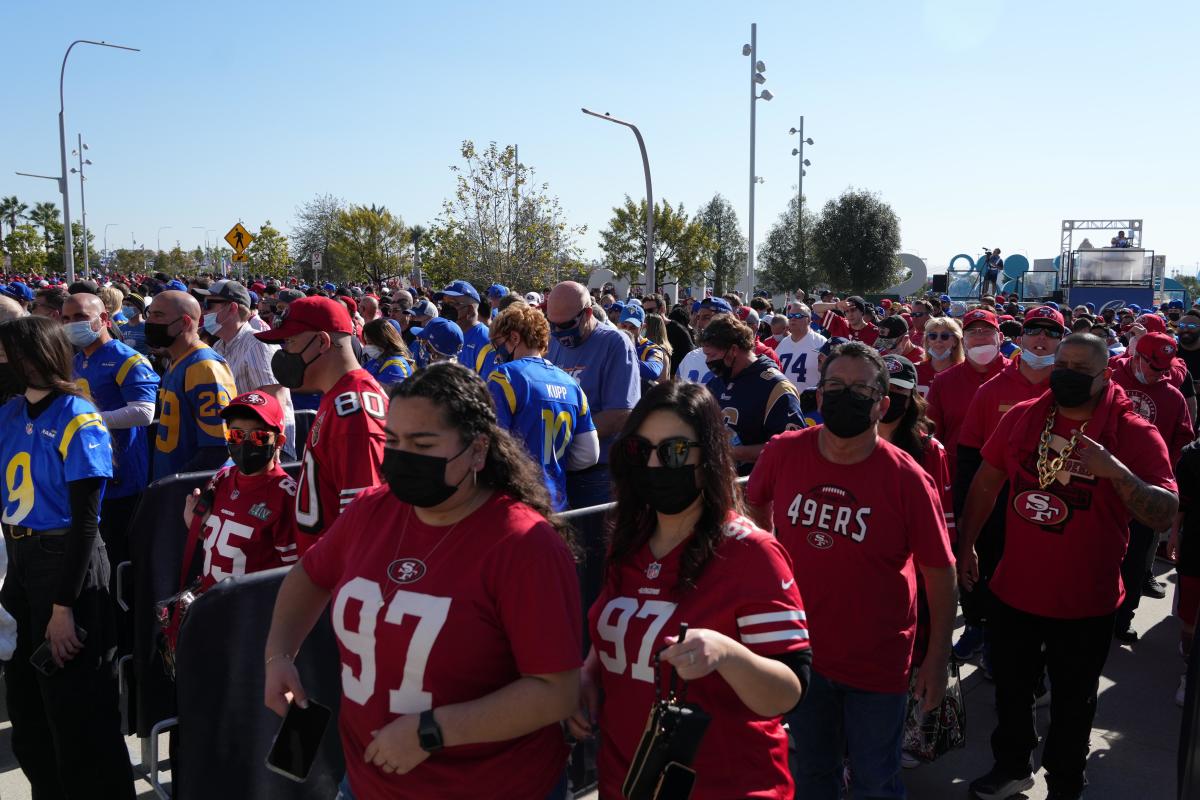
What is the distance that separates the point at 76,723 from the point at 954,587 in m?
3.39

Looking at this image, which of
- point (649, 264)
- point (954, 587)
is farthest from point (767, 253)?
point (954, 587)

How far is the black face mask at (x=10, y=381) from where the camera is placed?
3795mm

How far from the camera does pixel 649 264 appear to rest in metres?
24.9

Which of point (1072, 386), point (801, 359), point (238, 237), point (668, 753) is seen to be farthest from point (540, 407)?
point (238, 237)

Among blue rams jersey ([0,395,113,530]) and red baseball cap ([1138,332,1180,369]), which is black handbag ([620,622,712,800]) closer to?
blue rams jersey ([0,395,113,530])

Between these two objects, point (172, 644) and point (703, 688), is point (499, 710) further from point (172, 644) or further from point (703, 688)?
point (172, 644)

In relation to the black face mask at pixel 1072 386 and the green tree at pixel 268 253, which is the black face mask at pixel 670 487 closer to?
the black face mask at pixel 1072 386

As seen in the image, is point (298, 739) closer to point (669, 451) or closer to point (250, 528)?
point (669, 451)

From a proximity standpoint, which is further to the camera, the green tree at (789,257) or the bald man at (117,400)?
the green tree at (789,257)

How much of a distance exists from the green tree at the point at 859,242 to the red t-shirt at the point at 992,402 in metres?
42.4

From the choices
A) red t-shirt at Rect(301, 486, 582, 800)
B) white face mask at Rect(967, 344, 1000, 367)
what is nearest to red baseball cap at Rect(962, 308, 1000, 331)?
white face mask at Rect(967, 344, 1000, 367)

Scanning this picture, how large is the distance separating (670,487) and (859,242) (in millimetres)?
46185

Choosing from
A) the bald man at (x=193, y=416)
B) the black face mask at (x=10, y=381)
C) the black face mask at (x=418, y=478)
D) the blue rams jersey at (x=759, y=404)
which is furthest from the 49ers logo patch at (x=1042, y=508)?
the black face mask at (x=10, y=381)

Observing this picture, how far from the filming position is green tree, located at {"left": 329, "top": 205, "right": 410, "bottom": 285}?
2178 inches
